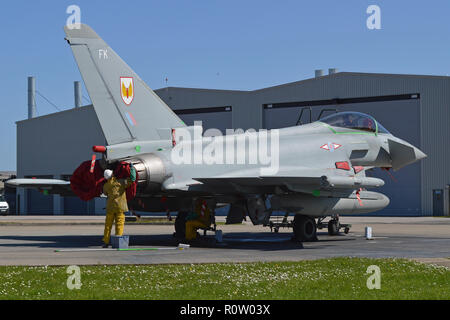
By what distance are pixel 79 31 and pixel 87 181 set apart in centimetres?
413

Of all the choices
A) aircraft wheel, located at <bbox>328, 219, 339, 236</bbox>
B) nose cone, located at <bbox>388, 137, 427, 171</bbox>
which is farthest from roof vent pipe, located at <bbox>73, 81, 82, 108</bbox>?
nose cone, located at <bbox>388, 137, 427, 171</bbox>

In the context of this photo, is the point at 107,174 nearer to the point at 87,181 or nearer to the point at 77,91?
the point at 87,181

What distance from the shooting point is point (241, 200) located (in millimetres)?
19109

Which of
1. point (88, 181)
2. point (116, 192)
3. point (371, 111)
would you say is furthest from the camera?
point (371, 111)

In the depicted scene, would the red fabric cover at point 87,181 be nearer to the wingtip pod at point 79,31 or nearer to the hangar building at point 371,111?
the wingtip pod at point 79,31

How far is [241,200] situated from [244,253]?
386 centimetres

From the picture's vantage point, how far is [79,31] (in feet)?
57.2

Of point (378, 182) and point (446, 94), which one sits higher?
point (446, 94)

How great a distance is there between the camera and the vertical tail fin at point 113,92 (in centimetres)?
1711

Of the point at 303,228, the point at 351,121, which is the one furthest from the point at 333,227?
the point at 351,121
